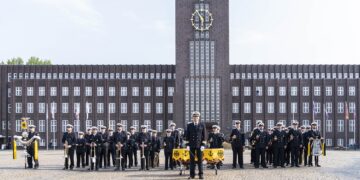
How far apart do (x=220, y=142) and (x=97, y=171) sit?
17.9ft

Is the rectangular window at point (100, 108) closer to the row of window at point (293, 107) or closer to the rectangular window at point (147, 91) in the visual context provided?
the rectangular window at point (147, 91)

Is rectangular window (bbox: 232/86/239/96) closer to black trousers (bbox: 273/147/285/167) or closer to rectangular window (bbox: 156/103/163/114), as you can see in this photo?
rectangular window (bbox: 156/103/163/114)

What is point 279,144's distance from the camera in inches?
1056

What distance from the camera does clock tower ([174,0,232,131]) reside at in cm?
8556

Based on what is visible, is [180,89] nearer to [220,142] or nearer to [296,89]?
[296,89]

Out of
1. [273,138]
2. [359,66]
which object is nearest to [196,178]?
[273,138]

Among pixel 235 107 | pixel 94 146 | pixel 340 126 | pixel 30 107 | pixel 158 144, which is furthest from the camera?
pixel 235 107

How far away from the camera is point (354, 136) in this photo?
276 ft

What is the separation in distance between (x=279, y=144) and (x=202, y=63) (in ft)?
195

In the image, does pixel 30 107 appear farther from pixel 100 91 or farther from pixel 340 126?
pixel 340 126

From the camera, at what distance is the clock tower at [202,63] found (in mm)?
85562

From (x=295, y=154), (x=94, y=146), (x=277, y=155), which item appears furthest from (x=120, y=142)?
(x=295, y=154)

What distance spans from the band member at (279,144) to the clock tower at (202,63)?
57972 millimetres

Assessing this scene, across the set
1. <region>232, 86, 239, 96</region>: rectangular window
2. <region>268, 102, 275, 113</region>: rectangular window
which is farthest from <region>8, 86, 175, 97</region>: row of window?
<region>268, 102, 275, 113</region>: rectangular window
